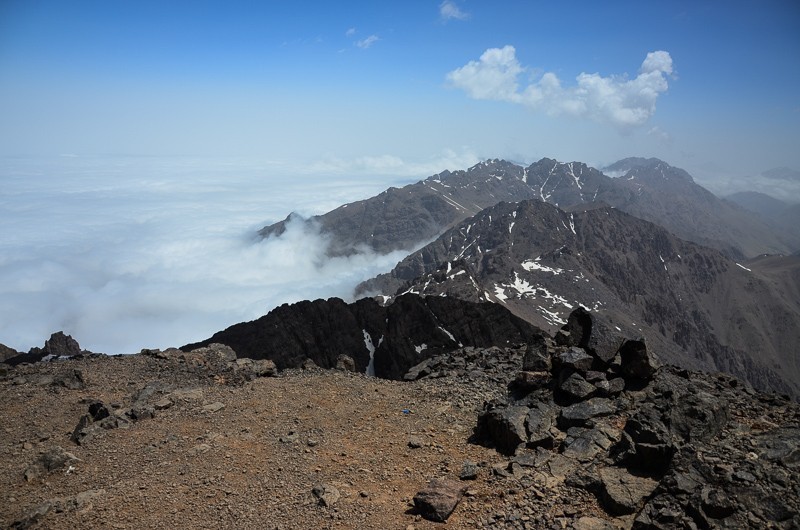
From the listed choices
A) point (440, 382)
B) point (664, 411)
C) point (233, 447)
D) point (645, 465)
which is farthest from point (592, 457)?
point (233, 447)

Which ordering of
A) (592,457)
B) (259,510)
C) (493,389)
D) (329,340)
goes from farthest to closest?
(329,340) < (493,389) < (592,457) < (259,510)

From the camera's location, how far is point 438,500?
44.4 feet

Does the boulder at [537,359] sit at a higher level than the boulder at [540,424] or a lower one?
higher

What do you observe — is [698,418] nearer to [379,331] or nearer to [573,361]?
[573,361]

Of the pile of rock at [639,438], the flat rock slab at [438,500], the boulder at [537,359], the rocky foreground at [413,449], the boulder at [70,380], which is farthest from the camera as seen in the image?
the boulder at [70,380]

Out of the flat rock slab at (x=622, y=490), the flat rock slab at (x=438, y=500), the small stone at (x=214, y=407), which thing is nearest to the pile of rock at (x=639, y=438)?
the flat rock slab at (x=622, y=490)

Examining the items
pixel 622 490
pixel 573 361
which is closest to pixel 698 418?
pixel 622 490

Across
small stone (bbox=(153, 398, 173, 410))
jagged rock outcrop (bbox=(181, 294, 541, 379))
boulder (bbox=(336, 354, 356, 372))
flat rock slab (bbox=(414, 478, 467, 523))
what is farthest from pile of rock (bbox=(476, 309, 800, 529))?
jagged rock outcrop (bbox=(181, 294, 541, 379))

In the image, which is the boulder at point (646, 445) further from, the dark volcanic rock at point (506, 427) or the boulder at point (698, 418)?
the dark volcanic rock at point (506, 427)

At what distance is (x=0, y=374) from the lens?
2545cm

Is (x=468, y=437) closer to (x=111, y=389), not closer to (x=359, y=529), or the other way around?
(x=359, y=529)

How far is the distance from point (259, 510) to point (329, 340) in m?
88.8

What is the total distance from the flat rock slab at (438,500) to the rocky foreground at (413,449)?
0.17 ft

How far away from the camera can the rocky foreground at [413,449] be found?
42.0 ft
